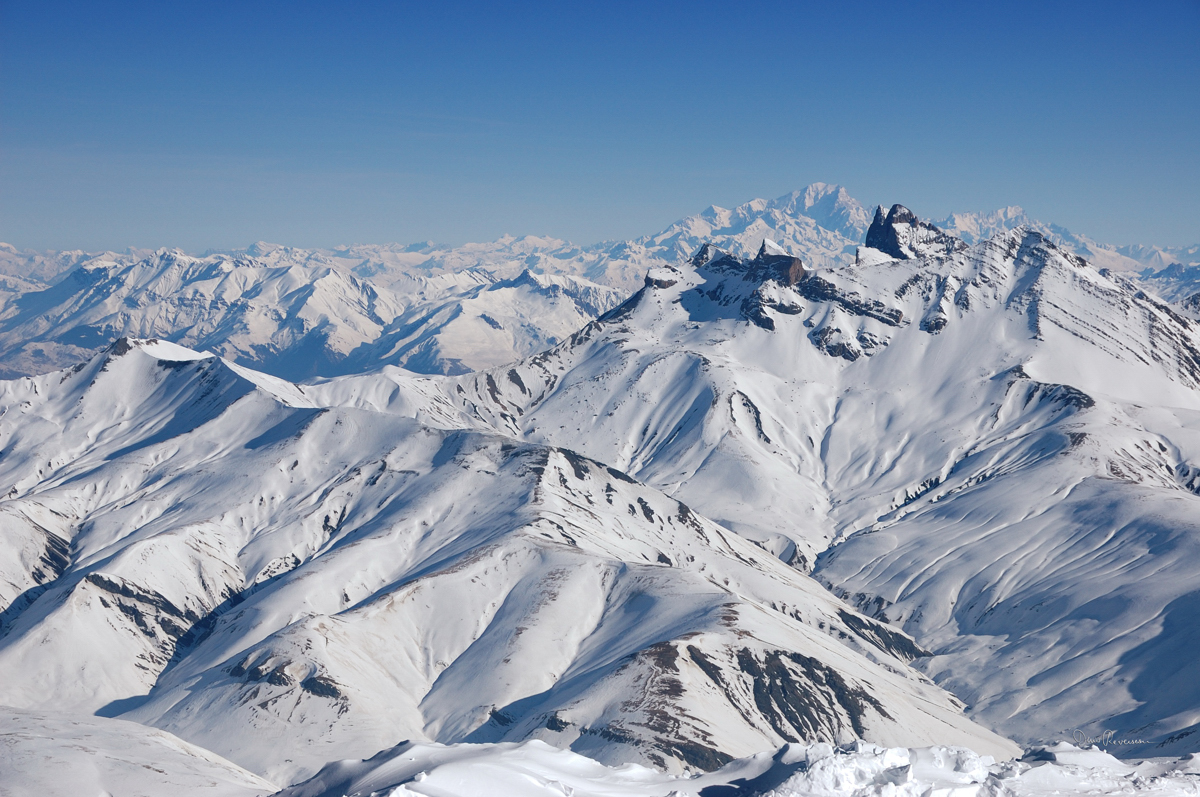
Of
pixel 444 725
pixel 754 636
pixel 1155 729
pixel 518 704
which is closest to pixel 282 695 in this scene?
pixel 444 725

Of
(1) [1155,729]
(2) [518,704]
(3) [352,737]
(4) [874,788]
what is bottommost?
(3) [352,737]

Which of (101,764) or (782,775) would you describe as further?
(101,764)

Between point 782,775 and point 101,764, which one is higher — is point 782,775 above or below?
above

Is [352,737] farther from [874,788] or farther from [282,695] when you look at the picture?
[874,788]

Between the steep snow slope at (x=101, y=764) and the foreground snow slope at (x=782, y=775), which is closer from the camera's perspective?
the foreground snow slope at (x=782, y=775)

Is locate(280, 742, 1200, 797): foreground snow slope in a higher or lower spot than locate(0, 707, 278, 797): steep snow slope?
higher

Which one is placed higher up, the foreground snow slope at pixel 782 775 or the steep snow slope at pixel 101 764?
the foreground snow slope at pixel 782 775

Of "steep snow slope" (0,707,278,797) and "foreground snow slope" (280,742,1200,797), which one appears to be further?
"steep snow slope" (0,707,278,797)

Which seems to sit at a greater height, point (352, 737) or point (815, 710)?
point (815, 710)
